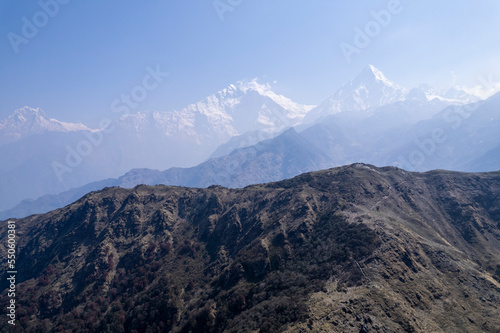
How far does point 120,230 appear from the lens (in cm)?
15475

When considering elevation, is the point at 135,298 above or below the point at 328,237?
above

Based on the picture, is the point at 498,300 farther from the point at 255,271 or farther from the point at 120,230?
the point at 120,230

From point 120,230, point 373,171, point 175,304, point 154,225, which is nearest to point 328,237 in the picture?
point 175,304

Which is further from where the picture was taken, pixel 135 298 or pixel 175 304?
pixel 135 298

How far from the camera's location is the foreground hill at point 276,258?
75.6 metres

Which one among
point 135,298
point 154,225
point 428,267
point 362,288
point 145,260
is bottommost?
point 428,267

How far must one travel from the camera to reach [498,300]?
81.2 meters

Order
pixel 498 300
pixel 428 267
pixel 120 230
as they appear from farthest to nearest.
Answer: pixel 120 230 → pixel 428 267 → pixel 498 300

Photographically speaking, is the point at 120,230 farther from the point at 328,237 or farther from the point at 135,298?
the point at 328,237

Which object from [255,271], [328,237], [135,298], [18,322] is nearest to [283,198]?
[328,237]

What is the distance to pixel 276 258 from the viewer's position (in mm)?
109125

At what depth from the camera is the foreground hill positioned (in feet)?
248

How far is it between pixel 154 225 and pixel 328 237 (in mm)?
104363

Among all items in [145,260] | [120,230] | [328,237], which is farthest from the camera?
[120,230]
